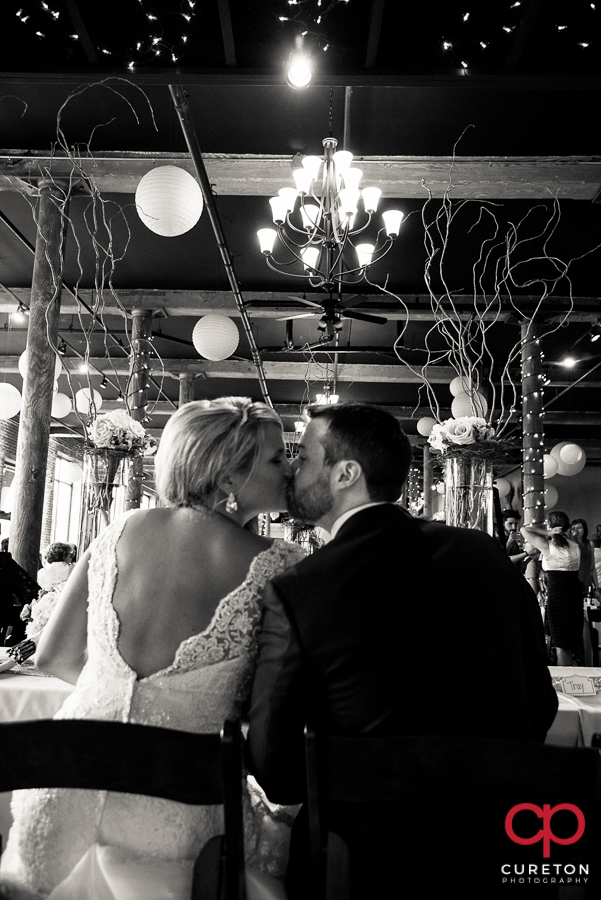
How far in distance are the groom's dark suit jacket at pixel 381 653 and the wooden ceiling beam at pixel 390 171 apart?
4.97 metres

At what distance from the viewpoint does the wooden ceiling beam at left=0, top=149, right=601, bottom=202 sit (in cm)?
549

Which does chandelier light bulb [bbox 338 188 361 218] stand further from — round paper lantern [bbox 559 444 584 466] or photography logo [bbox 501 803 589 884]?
round paper lantern [bbox 559 444 584 466]

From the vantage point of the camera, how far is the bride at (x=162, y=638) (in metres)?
1.27

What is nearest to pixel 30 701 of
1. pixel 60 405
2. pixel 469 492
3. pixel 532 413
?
pixel 469 492

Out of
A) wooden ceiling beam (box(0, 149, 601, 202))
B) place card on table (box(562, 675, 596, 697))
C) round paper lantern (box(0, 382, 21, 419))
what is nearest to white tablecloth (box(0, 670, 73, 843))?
place card on table (box(562, 675, 596, 697))

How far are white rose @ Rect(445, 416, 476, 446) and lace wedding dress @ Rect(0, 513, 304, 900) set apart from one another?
4.87 ft

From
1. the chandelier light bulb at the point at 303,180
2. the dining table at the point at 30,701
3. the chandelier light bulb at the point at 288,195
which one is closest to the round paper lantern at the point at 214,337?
the chandelier light bulb at the point at 288,195

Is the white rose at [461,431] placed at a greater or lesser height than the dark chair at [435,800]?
greater

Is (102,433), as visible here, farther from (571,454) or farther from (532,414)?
(571,454)

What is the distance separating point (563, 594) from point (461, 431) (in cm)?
344

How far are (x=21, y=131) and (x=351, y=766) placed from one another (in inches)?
231

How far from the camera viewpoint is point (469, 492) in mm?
2789

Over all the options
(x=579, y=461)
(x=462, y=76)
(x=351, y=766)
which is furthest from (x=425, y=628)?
(x=579, y=461)

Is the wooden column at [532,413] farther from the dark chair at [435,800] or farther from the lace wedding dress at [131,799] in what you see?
the dark chair at [435,800]
